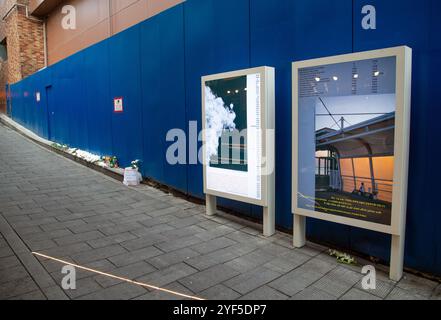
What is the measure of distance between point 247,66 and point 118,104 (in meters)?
4.45

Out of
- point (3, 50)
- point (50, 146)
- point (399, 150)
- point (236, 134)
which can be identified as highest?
point (3, 50)

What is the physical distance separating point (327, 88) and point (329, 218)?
1.39 metres

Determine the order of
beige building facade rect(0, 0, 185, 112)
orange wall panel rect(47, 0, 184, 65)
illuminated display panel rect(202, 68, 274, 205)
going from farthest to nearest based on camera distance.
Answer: beige building facade rect(0, 0, 185, 112) → orange wall panel rect(47, 0, 184, 65) → illuminated display panel rect(202, 68, 274, 205)

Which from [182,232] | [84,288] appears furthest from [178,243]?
[84,288]

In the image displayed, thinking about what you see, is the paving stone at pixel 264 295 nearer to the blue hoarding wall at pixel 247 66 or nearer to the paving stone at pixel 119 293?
the paving stone at pixel 119 293

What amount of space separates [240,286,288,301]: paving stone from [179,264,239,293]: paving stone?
0.36 metres

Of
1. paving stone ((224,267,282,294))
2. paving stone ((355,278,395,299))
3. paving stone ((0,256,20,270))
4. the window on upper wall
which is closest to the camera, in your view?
paving stone ((355,278,395,299))

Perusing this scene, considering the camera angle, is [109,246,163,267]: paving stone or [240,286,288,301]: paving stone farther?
[109,246,163,267]: paving stone

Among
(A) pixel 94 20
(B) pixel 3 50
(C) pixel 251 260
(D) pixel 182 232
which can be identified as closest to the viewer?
(C) pixel 251 260

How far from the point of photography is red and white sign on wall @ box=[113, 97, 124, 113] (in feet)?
27.7

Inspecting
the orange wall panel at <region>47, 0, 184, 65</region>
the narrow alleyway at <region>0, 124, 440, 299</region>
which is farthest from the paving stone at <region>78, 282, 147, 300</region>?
the orange wall panel at <region>47, 0, 184, 65</region>

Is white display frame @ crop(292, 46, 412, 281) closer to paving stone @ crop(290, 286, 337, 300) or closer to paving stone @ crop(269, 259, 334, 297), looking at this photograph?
paving stone @ crop(269, 259, 334, 297)

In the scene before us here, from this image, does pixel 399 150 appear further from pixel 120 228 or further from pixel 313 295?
pixel 120 228

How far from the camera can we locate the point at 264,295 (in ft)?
10.2
